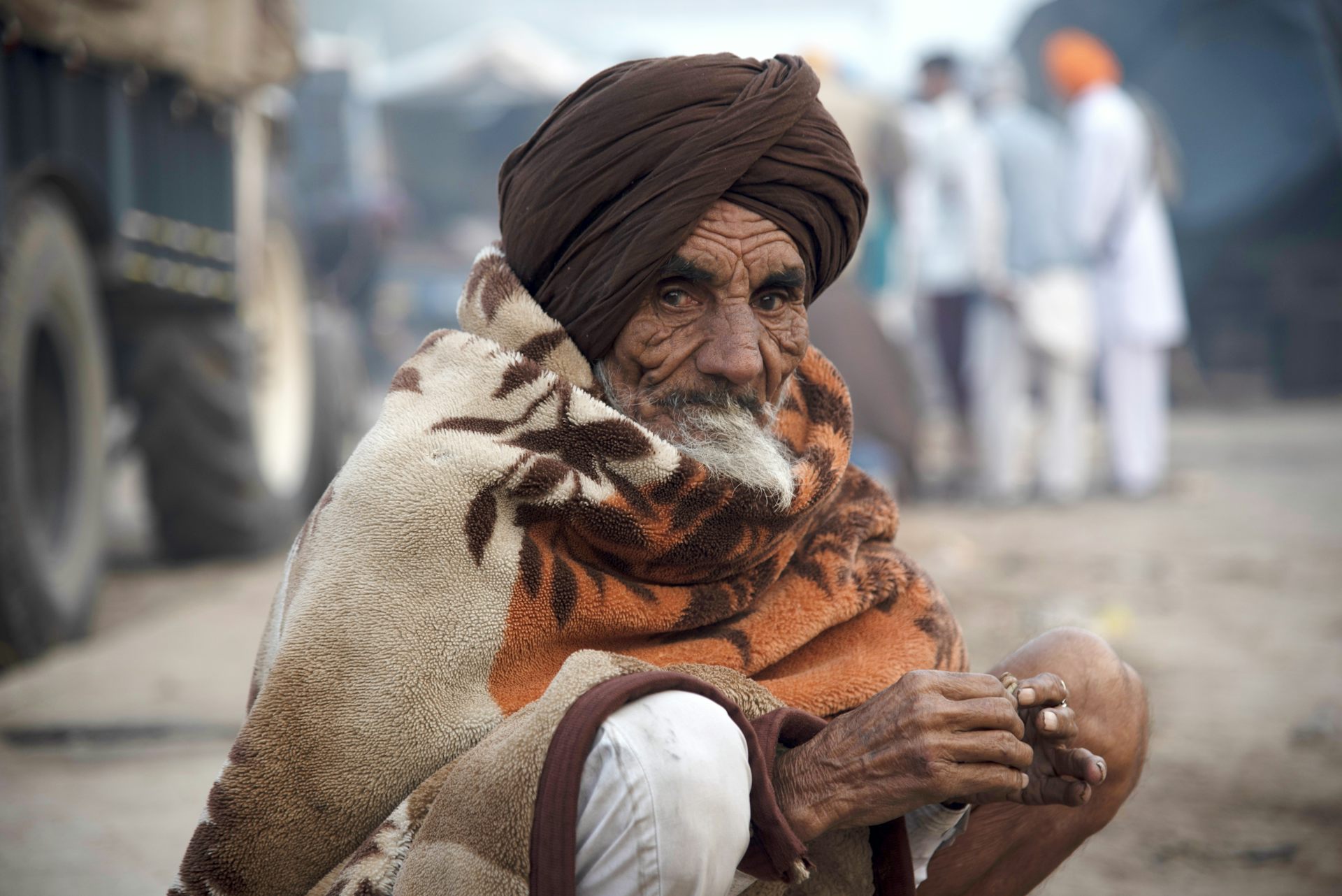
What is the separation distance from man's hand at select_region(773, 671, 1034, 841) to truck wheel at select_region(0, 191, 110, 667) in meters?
2.99

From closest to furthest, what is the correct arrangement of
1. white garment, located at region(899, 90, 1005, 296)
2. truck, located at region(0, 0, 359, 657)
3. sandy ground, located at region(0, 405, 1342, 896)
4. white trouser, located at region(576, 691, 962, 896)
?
1. white trouser, located at region(576, 691, 962, 896)
2. sandy ground, located at region(0, 405, 1342, 896)
3. truck, located at region(0, 0, 359, 657)
4. white garment, located at region(899, 90, 1005, 296)

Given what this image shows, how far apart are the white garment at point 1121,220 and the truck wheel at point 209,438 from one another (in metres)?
4.29

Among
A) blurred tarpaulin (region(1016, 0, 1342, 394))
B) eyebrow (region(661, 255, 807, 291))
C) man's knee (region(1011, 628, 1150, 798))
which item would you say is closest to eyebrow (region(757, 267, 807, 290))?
eyebrow (region(661, 255, 807, 291))

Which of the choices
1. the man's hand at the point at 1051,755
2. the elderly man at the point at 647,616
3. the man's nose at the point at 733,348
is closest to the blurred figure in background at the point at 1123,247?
the elderly man at the point at 647,616

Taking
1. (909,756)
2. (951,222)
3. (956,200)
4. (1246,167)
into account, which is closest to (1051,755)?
(909,756)

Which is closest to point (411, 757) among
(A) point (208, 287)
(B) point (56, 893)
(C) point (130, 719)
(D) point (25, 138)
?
(B) point (56, 893)

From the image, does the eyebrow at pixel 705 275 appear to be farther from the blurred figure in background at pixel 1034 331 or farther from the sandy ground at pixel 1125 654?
the blurred figure in background at pixel 1034 331

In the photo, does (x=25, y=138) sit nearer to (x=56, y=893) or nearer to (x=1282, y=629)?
(x=56, y=893)

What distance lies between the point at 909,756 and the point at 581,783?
1.09 feet

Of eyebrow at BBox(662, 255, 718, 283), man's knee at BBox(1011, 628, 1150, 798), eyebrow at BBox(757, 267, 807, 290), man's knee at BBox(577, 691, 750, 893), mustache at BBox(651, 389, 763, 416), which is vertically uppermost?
eyebrow at BBox(662, 255, 718, 283)

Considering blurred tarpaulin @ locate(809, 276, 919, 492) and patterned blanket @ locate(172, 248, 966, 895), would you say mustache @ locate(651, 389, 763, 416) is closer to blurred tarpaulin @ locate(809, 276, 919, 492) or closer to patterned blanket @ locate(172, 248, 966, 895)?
patterned blanket @ locate(172, 248, 966, 895)

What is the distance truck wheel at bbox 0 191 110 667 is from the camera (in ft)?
12.5

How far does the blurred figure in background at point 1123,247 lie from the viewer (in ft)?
24.6

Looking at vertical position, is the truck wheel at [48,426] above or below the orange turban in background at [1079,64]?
below
